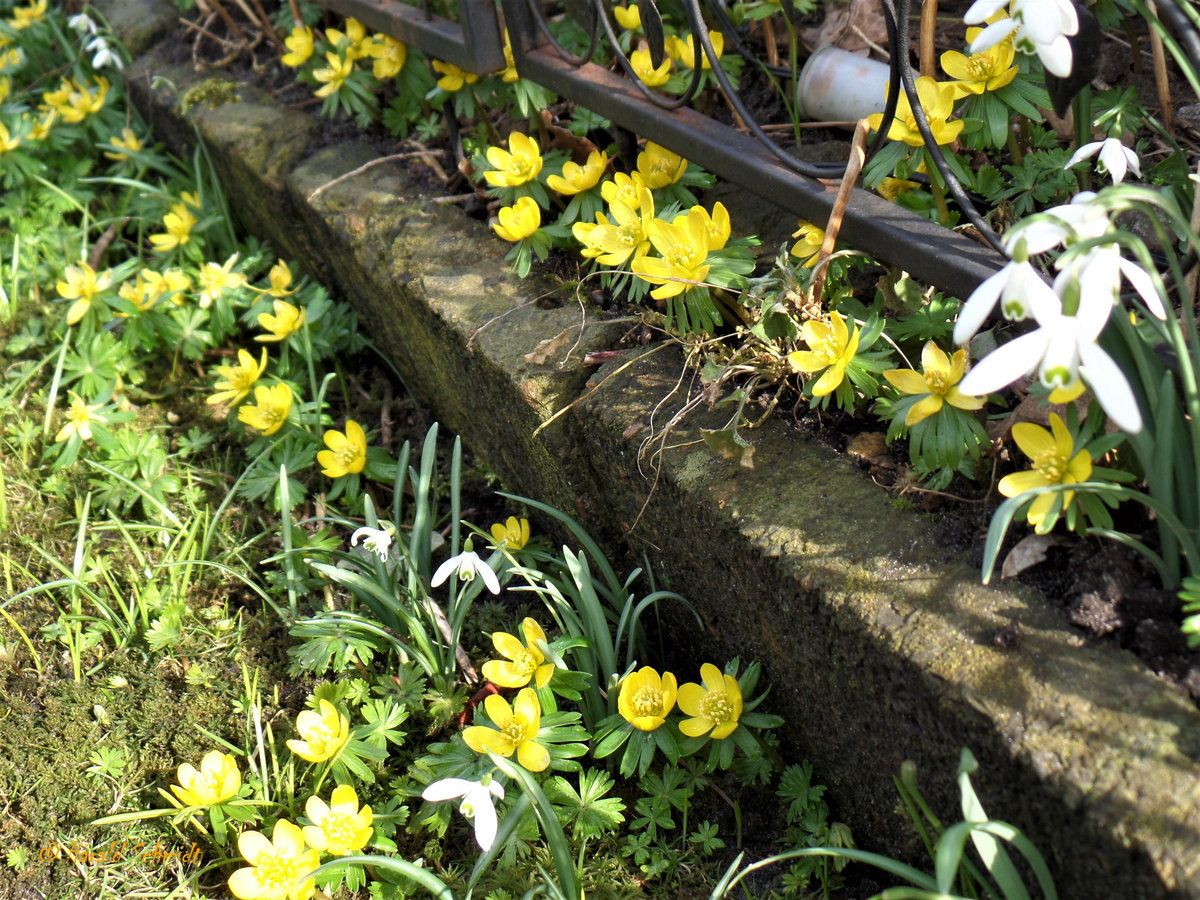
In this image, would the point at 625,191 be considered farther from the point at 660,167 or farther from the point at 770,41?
the point at 770,41

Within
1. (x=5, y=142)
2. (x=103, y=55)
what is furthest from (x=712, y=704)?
(x=103, y=55)

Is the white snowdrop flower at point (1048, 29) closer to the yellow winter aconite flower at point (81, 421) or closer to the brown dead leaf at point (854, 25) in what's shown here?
the brown dead leaf at point (854, 25)

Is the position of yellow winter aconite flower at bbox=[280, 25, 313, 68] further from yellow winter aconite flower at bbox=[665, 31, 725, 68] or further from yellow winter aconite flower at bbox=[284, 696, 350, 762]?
yellow winter aconite flower at bbox=[284, 696, 350, 762]

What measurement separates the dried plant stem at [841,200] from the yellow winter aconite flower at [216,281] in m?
1.53

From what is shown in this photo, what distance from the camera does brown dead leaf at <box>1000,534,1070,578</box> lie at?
1.23 meters

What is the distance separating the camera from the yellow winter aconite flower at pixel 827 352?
139 centimetres

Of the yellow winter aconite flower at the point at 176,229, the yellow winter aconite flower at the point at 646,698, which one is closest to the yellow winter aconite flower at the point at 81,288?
the yellow winter aconite flower at the point at 176,229

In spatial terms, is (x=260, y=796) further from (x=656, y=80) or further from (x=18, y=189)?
(x=18, y=189)

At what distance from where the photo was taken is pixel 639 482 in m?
1.64

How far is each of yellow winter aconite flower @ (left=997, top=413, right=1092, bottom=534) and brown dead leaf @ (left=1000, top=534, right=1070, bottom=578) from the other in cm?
4

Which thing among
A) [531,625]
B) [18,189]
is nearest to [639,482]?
[531,625]

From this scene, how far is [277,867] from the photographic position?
148 centimetres

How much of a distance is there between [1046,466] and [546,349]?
2.99ft

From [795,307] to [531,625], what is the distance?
2.12 feet
